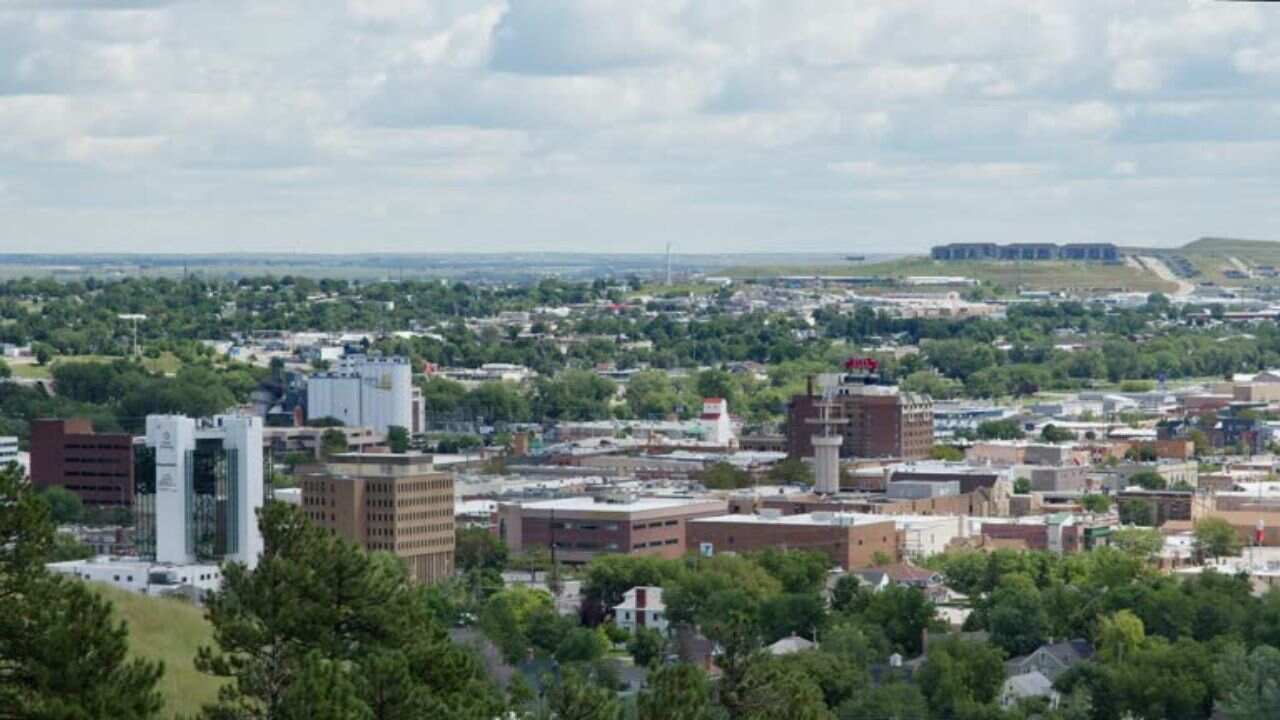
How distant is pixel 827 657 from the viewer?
86.0 meters

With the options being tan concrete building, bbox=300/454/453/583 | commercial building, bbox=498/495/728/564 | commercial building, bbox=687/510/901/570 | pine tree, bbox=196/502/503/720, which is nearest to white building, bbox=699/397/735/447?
commercial building, bbox=498/495/728/564

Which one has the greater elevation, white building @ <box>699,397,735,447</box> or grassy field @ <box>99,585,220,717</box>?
grassy field @ <box>99,585,220,717</box>

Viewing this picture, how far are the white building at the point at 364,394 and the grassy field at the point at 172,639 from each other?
119 m

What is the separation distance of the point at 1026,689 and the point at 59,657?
163 ft

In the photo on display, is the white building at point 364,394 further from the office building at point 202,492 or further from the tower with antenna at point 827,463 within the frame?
the office building at point 202,492

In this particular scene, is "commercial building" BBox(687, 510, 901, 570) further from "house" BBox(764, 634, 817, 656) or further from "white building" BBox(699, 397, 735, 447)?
"white building" BBox(699, 397, 735, 447)

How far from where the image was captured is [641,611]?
347 ft

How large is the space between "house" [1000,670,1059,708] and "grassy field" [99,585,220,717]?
24.9 metres

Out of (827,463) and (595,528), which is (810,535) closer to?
(595,528)

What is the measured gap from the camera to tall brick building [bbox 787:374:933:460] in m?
164

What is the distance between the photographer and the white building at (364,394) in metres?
185

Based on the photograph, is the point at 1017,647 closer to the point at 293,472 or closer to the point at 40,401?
the point at 293,472

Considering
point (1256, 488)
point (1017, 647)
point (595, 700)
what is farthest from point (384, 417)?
point (595, 700)

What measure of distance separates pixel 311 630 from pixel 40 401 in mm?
138542
